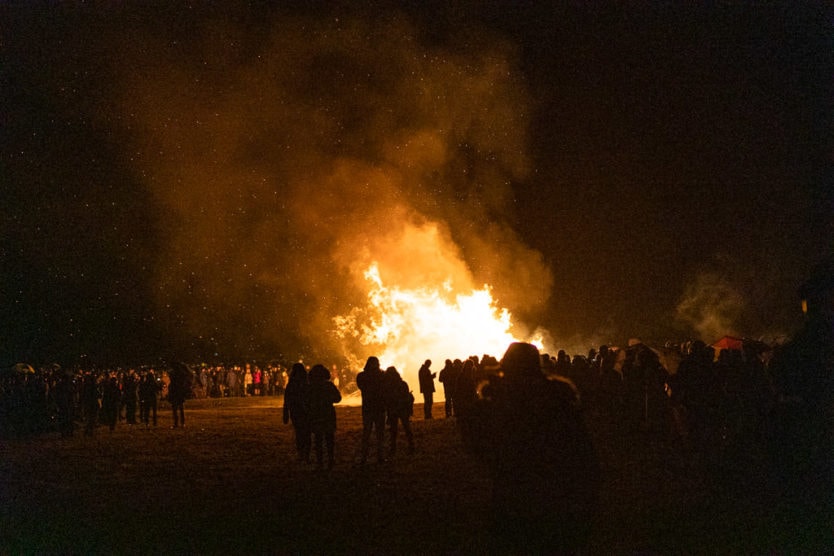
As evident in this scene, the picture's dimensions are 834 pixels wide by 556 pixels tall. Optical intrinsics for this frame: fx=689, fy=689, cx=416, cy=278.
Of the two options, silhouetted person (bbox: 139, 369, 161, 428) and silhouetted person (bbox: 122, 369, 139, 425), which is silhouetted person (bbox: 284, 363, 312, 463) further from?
silhouetted person (bbox: 122, 369, 139, 425)

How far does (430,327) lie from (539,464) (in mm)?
28438

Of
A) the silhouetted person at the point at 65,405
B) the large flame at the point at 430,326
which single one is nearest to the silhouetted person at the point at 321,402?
the silhouetted person at the point at 65,405

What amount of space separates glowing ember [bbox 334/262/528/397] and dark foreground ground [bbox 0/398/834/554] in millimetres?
17399

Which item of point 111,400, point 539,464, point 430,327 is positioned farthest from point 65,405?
point 539,464

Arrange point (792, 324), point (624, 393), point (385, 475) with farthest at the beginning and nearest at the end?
point (792, 324) → point (624, 393) → point (385, 475)

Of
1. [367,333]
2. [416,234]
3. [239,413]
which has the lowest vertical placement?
[239,413]

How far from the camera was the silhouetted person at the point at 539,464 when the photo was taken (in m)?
3.84

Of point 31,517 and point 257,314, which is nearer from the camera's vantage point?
point 31,517

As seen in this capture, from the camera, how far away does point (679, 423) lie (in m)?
12.4

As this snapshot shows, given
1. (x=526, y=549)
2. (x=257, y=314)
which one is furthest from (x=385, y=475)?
(x=257, y=314)

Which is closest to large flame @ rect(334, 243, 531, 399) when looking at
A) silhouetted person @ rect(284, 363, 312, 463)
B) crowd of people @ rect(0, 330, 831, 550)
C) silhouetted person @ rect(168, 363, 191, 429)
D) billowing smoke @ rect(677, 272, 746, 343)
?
crowd of people @ rect(0, 330, 831, 550)

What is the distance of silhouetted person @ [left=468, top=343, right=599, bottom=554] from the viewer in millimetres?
3844

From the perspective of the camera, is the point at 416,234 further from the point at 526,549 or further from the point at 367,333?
the point at 526,549

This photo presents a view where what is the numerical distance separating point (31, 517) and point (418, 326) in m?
24.4
